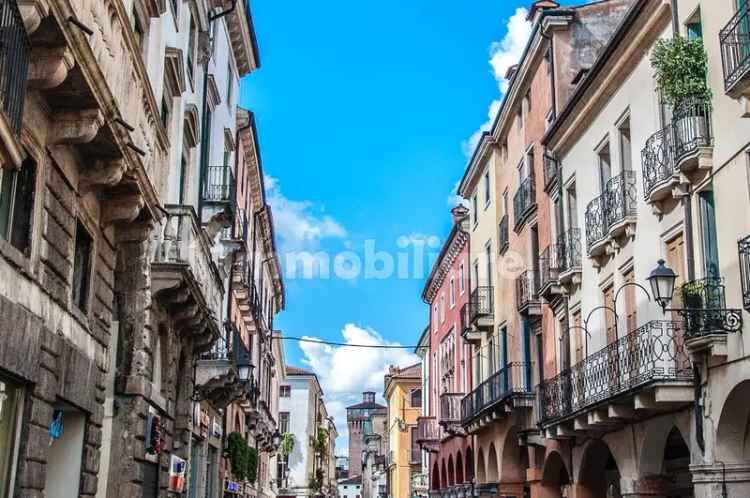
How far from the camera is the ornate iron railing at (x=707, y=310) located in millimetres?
15047

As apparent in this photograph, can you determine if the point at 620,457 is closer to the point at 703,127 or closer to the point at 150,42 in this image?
the point at 703,127

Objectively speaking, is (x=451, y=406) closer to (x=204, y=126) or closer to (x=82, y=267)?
(x=204, y=126)

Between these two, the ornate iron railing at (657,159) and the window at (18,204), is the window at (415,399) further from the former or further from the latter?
the window at (18,204)

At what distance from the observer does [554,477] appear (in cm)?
2770

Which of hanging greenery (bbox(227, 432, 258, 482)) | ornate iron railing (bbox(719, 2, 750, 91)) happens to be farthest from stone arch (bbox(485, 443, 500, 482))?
ornate iron railing (bbox(719, 2, 750, 91))

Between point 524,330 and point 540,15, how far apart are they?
9.58m

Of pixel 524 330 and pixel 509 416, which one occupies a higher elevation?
pixel 524 330

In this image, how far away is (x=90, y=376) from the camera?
12.5 metres

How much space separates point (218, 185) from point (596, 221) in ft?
32.6

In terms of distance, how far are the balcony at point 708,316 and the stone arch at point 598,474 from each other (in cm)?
808

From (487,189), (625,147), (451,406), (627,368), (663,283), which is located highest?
(487,189)

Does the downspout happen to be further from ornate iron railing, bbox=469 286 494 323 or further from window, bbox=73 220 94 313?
ornate iron railing, bbox=469 286 494 323

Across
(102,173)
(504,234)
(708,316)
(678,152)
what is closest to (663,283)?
(708,316)

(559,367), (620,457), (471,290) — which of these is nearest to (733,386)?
(620,457)
